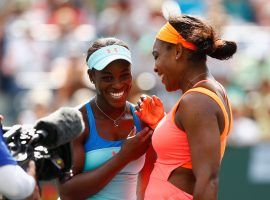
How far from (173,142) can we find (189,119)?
20 centimetres

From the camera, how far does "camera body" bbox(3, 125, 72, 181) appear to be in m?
4.14

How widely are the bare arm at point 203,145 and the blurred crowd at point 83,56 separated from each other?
4427mm

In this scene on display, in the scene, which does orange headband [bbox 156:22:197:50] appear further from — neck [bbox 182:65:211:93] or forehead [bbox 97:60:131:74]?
forehead [bbox 97:60:131:74]

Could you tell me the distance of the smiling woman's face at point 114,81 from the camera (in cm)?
496

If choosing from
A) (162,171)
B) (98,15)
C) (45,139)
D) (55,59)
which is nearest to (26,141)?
(45,139)

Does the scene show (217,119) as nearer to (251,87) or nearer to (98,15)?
(251,87)

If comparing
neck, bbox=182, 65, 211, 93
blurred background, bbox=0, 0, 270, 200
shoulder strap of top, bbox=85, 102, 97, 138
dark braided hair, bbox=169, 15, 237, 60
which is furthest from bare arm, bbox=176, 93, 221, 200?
blurred background, bbox=0, 0, 270, 200

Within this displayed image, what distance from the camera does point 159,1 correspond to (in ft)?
34.2

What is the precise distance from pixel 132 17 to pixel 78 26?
650 mm

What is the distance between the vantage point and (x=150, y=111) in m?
5.06

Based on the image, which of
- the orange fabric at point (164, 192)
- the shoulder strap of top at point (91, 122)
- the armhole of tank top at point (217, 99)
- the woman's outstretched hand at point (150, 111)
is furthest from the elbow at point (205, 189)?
the shoulder strap of top at point (91, 122)

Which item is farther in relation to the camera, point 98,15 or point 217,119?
point 98,15

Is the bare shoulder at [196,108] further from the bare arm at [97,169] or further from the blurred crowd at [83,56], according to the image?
the blurred crowd at [83,56]

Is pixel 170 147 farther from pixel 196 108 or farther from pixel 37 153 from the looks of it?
pixel 37 153
